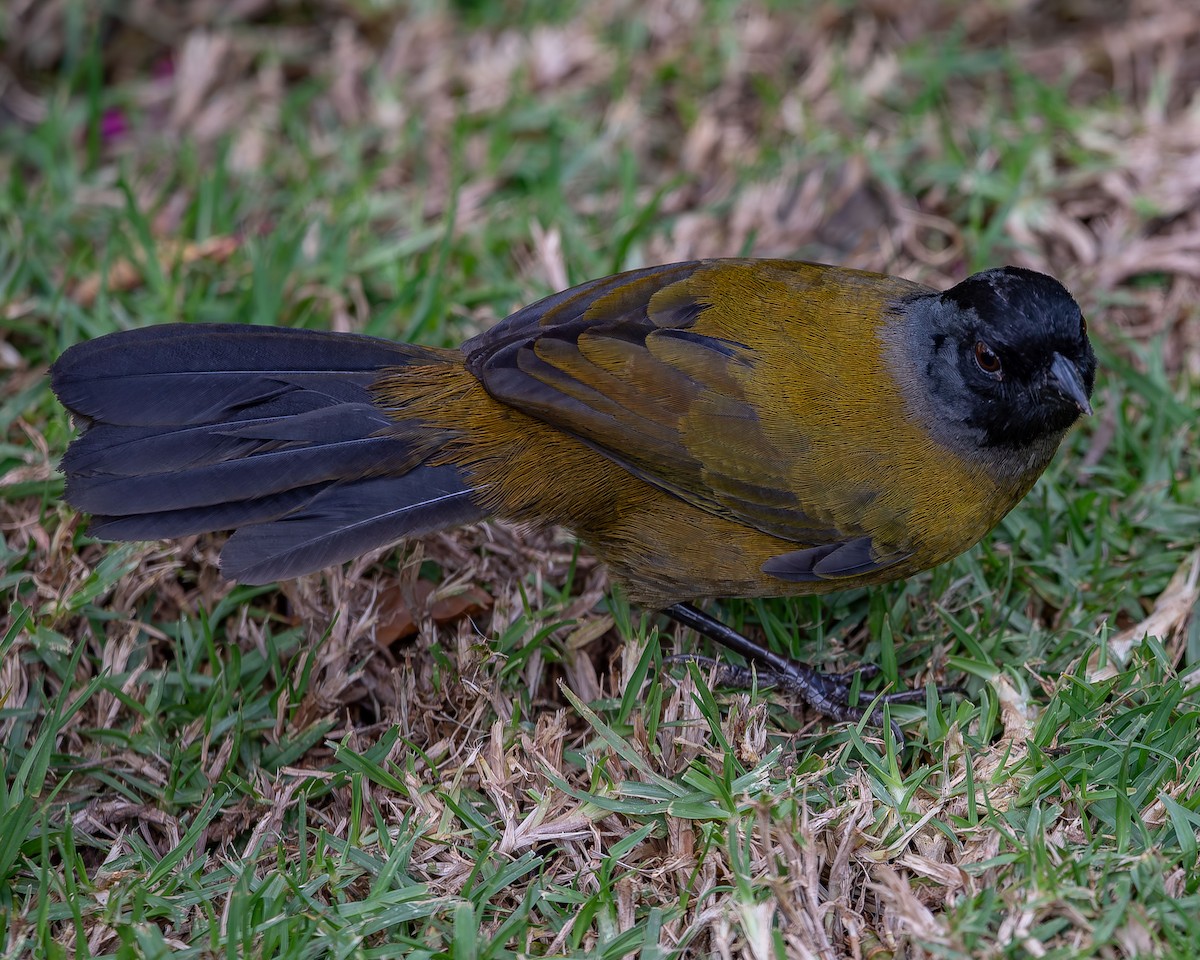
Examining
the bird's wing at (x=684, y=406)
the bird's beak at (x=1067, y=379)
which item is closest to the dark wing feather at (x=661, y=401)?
the bird's wing at (x=684, y=406)

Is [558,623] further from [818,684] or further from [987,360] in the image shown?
[987,360]

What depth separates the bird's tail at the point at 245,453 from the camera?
3.49 m

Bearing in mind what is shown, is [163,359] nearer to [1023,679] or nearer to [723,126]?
[1023,679]

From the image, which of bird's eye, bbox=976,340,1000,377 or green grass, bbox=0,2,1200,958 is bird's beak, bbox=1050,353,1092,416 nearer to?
bird's eye, bbox=976,340,1000,377

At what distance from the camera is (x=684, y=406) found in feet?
12.1

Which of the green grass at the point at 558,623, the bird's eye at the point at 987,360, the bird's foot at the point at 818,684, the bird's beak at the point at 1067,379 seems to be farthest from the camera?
the bird's foot at the point at 818,684

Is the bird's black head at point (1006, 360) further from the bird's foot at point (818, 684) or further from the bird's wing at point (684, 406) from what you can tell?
the bird's foot at point (818, 684)

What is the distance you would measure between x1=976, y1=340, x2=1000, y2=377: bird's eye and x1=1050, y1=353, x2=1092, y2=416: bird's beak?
0.54 feet

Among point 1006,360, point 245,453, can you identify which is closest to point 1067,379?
point 1006,360

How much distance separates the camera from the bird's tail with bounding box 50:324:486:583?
3494 millimetres

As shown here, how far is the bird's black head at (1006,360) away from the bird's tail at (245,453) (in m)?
1.48

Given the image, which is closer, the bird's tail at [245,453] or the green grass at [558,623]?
the green grass at [558,623]

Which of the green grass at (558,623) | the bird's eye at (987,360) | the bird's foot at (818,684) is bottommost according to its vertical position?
the bird's foot at (818,684)

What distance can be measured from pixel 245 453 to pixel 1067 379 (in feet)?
7.81
